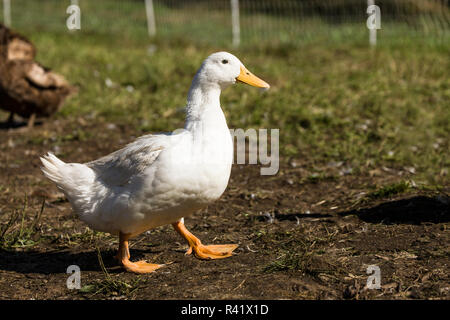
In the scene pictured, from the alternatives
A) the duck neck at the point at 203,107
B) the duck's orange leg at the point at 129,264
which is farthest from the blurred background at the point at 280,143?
the duck neck at the point at 203,107

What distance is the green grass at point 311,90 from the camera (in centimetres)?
736

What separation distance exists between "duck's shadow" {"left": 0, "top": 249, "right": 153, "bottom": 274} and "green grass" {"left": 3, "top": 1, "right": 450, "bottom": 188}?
3157 mm

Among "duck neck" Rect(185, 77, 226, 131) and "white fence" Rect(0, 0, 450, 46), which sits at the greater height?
"white fence" Rect(0, 0, 450, 46)

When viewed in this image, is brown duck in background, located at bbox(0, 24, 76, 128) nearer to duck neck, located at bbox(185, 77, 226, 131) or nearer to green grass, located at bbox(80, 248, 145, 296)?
duck neck, located at bbox(185, 77, 226, 131)

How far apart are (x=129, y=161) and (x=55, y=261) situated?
111 centimetres

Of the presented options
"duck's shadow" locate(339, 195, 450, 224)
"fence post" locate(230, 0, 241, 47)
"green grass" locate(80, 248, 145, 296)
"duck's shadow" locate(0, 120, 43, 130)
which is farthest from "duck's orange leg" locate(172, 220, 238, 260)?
"fence post" locate(230, 0, 241, 47)

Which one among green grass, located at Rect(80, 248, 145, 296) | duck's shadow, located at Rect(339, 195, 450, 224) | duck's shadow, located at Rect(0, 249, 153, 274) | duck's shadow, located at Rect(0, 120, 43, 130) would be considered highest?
duck's shadow, located at Rect(0, 120, 43, 130)

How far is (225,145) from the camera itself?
4.08 metres

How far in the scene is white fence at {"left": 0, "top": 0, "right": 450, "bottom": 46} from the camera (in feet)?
42.1

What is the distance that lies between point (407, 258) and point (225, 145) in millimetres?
1564

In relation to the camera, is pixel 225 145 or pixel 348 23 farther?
pixel 348 23

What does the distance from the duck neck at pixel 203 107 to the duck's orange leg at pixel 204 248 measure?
0.94m
